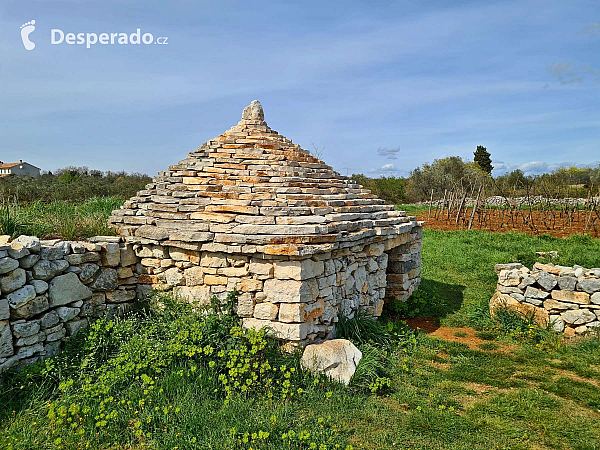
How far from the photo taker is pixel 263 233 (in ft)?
16.1

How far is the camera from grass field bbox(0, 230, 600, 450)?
12.3 feet

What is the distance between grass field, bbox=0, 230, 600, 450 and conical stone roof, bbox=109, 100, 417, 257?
41.9 inches

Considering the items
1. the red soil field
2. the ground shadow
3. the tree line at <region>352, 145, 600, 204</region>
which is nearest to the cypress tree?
the tree line at <region>352, 145, 600, 204</region>

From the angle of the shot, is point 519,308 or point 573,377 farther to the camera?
point 519,308

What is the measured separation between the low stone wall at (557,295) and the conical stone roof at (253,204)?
2.14 meters

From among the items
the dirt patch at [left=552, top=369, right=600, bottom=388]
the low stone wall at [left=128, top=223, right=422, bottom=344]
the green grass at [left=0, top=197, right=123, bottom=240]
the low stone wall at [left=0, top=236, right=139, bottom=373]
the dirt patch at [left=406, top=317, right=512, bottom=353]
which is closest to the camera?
the low stone wall at [left=0, top=236, right=139, bottom=373]

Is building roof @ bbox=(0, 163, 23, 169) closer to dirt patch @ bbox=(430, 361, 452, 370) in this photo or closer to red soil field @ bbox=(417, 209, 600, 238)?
red soil field @ bbox=(417, 209, 600, 238)

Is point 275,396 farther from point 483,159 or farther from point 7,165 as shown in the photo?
point 483,159

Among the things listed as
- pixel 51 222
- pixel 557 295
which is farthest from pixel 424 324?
pixel 51 222

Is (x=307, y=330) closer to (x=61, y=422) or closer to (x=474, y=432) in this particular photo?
(x=474, y=432)

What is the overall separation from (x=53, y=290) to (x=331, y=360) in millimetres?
3226

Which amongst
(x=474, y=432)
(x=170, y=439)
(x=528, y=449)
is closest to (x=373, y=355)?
(x=474, y=432)

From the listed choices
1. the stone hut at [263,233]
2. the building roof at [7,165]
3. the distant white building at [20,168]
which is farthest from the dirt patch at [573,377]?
the building roof at [7,165]

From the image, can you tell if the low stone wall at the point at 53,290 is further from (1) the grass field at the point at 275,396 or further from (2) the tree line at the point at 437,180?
(2) the tree line at the point at 437,180
